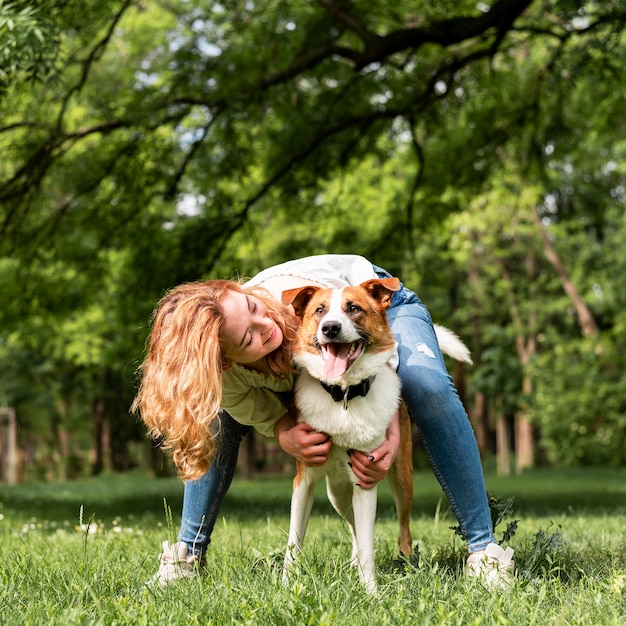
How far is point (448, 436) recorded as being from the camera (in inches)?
148

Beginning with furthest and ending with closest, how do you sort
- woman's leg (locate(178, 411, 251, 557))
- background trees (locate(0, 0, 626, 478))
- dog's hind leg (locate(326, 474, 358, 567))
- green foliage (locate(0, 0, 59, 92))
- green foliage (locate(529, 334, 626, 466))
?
green foliage (locate(529, 334, 626, 466)), background trees (locate(0, 0, 626, 478)), green foliage (locate(0, 0, 59, 92)), woman's leg (locate(178, 411, 251, 557)), dog's hind leg (locate(326, 474, 358, 567))

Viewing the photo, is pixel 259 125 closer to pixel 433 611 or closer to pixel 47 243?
pixel 47 243

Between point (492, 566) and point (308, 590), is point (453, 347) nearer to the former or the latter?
point (492, 566)

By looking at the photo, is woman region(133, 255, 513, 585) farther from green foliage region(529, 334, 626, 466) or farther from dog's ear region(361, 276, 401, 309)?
green foliage region(529, 334, 626, 466)

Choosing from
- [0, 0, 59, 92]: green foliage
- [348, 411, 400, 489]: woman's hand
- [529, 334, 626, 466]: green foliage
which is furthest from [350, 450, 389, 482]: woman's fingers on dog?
[529, 334, 626, 466]: green foliage

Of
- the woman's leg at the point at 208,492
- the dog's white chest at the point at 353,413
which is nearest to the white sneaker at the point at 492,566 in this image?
the dog's white chest at the point at 353,413

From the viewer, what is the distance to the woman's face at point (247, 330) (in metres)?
3.38

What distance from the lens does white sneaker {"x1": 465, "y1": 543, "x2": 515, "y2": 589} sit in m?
3.33

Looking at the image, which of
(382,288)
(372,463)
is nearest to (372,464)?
(372,463)

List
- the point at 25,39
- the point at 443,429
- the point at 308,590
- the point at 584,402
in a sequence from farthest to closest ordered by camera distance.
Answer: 1. the point at 584,402
2. the point at 25,39
3. the point at 443,429
4. the point at 308,590

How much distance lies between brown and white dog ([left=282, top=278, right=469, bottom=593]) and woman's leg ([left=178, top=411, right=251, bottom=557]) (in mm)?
473

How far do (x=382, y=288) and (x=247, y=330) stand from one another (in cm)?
62

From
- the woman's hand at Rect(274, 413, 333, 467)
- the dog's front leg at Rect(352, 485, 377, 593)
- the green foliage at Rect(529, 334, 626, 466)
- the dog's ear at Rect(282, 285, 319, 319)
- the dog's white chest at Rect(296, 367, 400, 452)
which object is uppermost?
the dog's ear at Rect(282, 285, 319, 319)

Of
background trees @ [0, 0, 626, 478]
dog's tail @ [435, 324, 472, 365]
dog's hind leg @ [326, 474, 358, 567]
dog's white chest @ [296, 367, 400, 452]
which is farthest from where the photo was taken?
background trees @ [0, 0, 626, 478]
